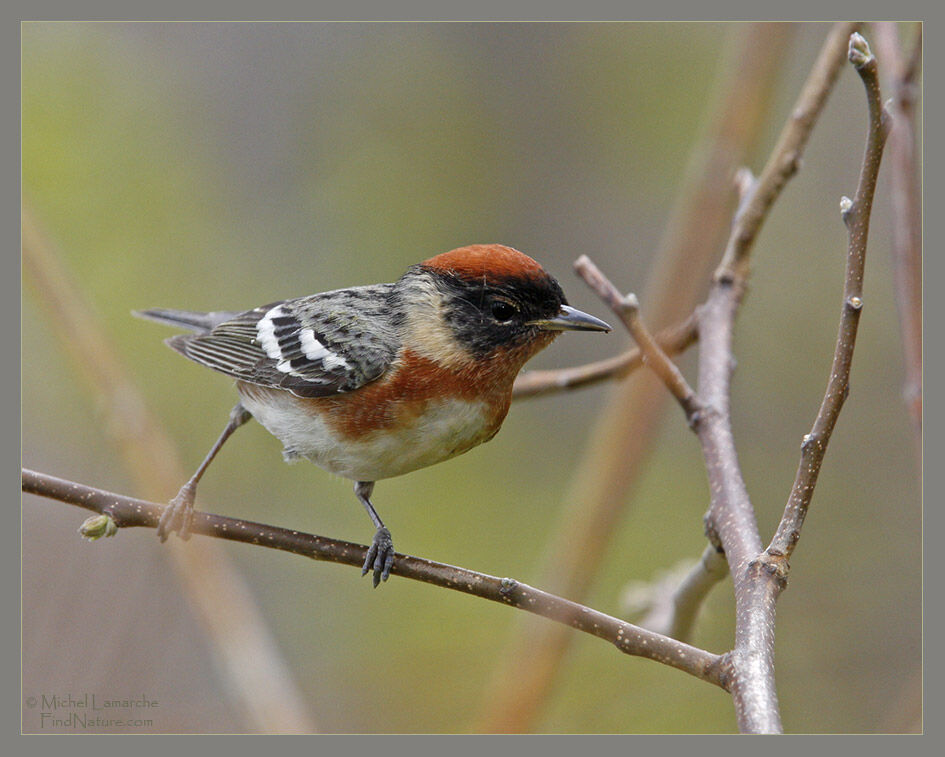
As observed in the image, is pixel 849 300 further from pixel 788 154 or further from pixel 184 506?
pixel 184 506

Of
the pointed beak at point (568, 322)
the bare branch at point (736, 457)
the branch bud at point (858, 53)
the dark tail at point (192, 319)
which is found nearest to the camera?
the branch bud at point (858, 53)

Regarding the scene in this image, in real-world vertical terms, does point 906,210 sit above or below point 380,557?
above

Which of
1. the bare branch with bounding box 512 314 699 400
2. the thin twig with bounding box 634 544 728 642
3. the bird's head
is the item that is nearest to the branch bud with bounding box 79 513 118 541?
the bird's head

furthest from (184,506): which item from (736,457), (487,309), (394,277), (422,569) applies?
(394,277)

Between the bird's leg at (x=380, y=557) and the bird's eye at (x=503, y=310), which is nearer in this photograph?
the bird's leg at (x=380, y=557)

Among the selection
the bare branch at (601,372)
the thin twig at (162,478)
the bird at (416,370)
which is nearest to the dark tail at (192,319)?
the thin twig at (162,478)

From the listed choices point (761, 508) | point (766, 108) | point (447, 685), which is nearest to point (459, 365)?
point (766, 108)

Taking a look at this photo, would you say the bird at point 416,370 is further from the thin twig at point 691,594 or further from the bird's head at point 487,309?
the thin twig at point 691,594
